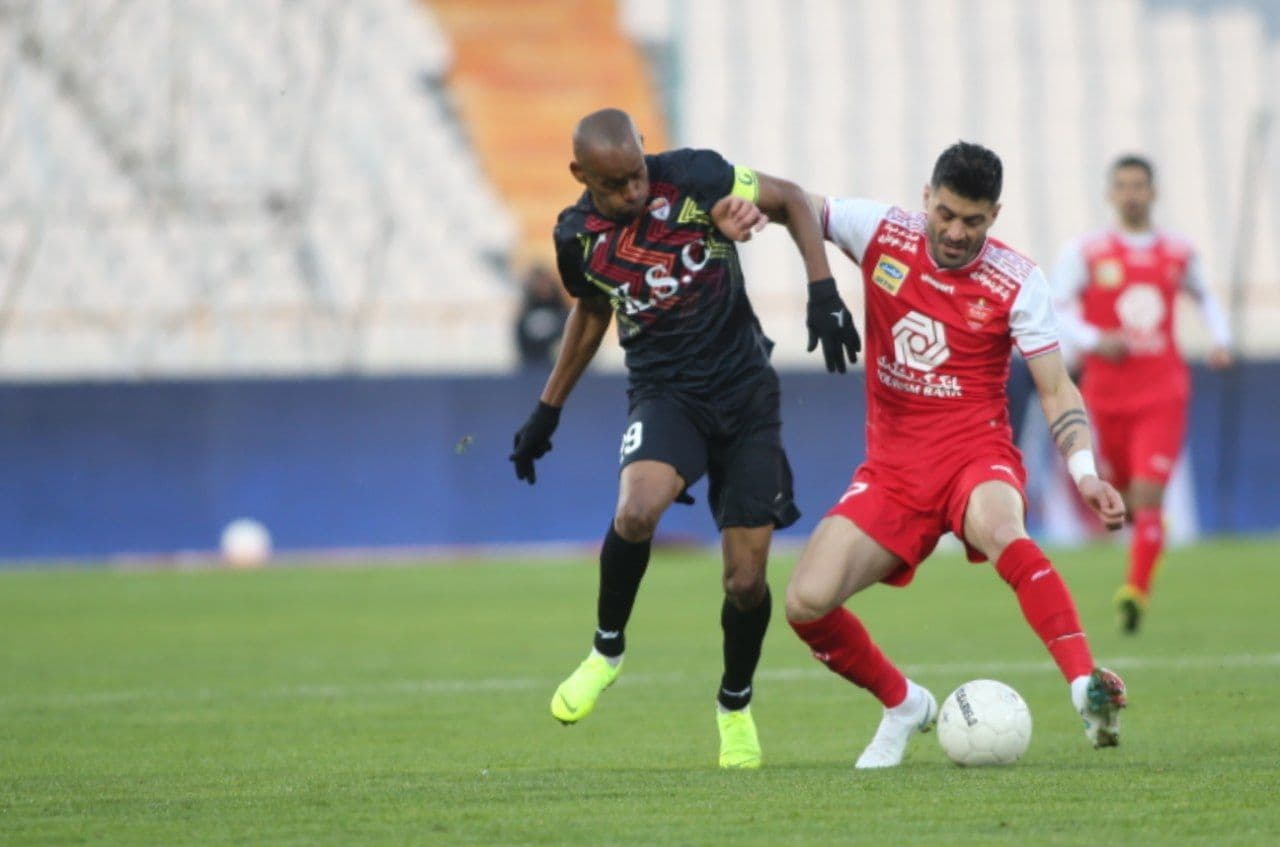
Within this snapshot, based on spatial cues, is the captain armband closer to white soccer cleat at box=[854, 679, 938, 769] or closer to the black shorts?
the black shorts

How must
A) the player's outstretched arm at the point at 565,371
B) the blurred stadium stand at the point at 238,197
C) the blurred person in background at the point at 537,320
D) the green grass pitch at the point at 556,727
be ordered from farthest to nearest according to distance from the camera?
1. the blurred stadium stand at the point at 238,197
2. the blurred person in background at the point at 537,320
3. the player's outstretched arm at the point at 565,371
4. the green grass pitch at the point at 556,727

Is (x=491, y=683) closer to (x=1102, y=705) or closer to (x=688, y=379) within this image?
(x=688, y=379)

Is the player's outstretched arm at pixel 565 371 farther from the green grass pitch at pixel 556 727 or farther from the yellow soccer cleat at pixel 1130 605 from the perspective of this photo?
the yellow soccer cleat at pixel 1130 605

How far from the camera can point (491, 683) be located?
29.0 ft

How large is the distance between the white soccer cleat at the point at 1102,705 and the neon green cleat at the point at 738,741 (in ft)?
3.51

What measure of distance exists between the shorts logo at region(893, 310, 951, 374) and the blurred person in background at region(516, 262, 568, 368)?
37.2 ft

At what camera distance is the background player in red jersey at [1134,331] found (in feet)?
36.8

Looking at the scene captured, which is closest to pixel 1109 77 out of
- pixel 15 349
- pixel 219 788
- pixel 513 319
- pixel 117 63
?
pixel 513 319

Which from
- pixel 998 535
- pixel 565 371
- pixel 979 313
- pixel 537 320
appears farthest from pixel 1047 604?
pixel 537 320

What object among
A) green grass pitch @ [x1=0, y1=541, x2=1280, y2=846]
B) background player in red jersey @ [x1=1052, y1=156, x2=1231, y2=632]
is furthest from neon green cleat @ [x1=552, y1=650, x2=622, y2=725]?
background player in red jersey @ [x1=1052, y1=156, x2=1231, y2=632]

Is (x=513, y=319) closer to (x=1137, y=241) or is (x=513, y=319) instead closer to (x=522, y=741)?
(x=1137, y=241)

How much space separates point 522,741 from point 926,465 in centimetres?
170

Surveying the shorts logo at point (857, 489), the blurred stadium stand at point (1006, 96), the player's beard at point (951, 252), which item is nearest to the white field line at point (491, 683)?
the shorts logo at point (857, 489)

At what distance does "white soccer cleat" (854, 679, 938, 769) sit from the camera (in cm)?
616
